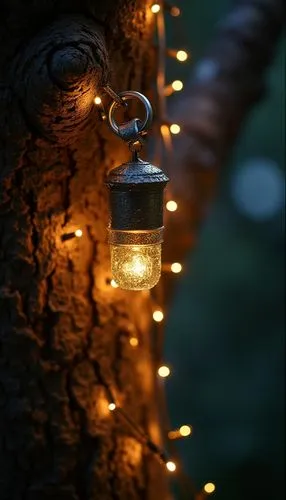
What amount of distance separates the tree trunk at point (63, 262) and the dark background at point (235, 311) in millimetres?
1870

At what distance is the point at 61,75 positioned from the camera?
0.97 metres

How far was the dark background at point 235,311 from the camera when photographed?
3.17 m

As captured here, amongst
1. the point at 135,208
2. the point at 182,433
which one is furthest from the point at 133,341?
the point at 135,208

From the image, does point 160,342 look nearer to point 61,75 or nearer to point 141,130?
point 141,130

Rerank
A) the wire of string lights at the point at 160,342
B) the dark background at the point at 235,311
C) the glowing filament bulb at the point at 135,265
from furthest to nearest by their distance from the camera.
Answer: the dark background at the point at 235,311 < the wire of string lights at the point at 160,342 < the glowing filament bulb at the point at 135,265

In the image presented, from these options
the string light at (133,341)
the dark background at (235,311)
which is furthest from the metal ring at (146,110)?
the dark background at (235,311)

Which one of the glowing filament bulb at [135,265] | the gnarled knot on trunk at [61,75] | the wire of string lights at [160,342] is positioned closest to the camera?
the gnarled knot on trunk at [61,75]

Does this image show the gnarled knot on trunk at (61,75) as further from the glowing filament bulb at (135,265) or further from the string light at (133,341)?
the string light at (133,341)

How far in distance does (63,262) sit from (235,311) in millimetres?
A: 2575

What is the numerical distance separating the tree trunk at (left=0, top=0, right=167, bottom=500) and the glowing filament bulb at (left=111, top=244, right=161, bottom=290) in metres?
→ 0.11

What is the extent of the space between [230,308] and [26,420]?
8.58ft

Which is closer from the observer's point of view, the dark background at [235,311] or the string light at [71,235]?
the string light at [71,235]

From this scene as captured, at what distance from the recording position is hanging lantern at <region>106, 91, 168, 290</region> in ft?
3.43

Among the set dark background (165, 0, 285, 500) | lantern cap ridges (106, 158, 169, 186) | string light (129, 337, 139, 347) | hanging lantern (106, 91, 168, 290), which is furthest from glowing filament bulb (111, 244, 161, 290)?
dark background (165, 0, 285, 500)
